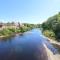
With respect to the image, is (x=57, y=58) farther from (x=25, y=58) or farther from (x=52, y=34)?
(x=52, y=34)

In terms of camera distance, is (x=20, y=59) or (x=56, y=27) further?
(x=56, y=27)

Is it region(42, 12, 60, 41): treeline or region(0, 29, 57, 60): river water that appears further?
region(42, 12, 60, 41): treeline

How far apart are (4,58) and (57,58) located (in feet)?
28.9

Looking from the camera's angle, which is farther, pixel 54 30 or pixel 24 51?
pixel 54 30

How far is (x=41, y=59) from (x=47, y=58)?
3.31ft

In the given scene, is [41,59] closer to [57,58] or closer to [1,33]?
[57,58]

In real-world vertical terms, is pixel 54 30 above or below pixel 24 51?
above

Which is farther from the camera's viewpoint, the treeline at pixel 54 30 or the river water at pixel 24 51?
the treeline at pixel 54 30

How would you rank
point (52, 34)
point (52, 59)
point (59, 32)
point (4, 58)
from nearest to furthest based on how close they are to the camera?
point (52, 59) < point (4, 58) < point (59, 32) < point (52, 34)

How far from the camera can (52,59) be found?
77.0 feet

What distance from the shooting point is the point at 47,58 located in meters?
24.0

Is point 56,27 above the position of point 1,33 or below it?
above

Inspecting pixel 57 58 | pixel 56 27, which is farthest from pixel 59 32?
pixel 57 58

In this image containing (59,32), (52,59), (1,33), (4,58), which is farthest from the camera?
(1,33)
